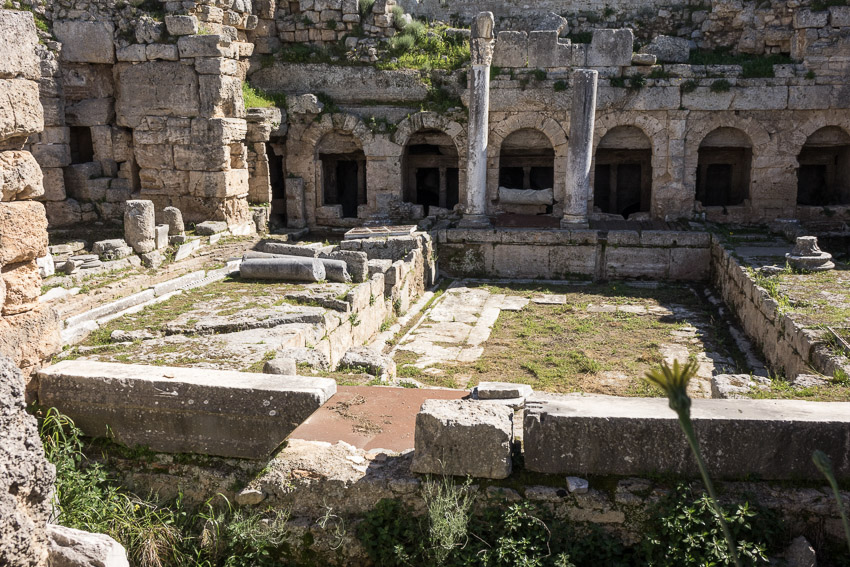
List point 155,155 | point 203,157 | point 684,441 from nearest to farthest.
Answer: point 684,441 → point 203,157 → point 155,155

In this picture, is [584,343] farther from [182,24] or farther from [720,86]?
[182,24]

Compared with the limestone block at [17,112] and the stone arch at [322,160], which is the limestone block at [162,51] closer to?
the stone arch at [322,160]

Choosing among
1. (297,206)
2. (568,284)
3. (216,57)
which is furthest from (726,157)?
(216,57)

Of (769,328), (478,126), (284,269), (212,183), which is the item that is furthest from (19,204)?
(478,126)

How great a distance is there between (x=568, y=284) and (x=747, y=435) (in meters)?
10.3

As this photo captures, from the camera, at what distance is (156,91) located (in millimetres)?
15453

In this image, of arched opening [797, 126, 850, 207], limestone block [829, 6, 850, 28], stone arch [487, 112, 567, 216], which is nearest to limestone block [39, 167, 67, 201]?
stone arch [487, 112, 567, 216]

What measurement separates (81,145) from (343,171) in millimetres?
6593

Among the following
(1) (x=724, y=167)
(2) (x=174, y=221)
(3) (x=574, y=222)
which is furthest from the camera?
(1) (x=724, y=167)

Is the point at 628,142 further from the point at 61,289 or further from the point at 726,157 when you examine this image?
the point at 61,289

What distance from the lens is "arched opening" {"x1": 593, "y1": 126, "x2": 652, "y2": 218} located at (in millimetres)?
18438

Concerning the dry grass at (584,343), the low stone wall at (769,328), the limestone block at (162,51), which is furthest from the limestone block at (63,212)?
the low stone wall at (769,328)

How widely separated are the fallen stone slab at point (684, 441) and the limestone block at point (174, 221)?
35.9 ft

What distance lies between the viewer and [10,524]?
361 cm
